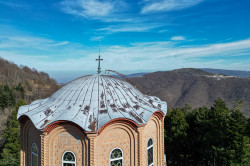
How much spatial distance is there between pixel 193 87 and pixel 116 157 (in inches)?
4317

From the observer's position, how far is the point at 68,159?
11961mm

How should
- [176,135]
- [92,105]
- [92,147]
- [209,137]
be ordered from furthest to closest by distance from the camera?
[176,135] → [209,137] → [92,105] → [92,147]

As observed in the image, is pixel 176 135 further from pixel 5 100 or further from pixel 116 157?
pixel 5 100

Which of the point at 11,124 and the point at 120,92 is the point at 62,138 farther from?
the point at 11,124

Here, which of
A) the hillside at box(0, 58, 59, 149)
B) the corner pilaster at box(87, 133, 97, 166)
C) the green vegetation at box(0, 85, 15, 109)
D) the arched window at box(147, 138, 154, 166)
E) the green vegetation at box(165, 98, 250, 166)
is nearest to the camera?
the corner pilaster at box(87, 133, 97, 166)

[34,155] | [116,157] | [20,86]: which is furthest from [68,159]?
[20,86]

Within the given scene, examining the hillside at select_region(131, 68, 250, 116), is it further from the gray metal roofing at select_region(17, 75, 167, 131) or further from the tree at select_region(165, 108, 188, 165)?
the gray metal roofing at select_region(17, 75, 167, 131)

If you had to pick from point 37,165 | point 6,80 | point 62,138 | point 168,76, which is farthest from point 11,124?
point 168,76

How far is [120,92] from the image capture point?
1420 cm

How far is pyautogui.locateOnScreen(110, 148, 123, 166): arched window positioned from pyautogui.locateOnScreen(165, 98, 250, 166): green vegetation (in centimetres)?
1487

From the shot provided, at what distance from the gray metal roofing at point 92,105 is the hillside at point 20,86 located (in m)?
27.9

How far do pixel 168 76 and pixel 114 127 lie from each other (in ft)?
A: 409

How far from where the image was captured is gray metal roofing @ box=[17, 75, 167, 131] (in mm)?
12078

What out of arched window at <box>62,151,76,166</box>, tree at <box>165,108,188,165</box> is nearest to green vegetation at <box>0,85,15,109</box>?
tree at <box>165,108,188,165</box>
